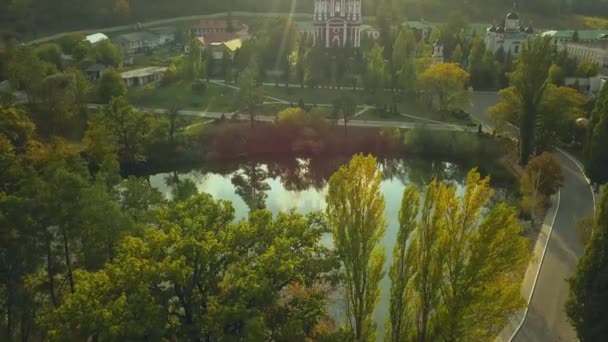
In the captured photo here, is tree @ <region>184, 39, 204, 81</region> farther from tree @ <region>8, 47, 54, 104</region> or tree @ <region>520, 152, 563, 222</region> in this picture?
tree @ <region>520, 152, 563, 222</region>

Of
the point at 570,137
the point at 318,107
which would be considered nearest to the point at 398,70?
the point at 318,107

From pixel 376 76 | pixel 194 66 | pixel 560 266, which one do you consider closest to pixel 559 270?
pixel 560 266

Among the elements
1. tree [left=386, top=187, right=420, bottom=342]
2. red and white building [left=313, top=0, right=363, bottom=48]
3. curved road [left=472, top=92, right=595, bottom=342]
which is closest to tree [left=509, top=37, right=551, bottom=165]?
curved road [left=472, top=92, right=595, bottom=342]

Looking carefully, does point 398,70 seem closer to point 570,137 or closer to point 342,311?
point 570,137

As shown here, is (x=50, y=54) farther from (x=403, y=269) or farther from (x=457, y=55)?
(x=403, y=269)

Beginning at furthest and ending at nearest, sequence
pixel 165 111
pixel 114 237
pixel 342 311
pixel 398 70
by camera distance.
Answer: pixel 398 70
pixel 165 111
pixel 342 311
pixel 114 237

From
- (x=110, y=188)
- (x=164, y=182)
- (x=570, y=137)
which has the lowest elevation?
(x=164, y=182)
